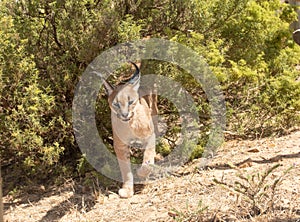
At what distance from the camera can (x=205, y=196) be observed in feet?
14.6

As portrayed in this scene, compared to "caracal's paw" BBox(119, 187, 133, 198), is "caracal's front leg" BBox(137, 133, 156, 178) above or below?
above

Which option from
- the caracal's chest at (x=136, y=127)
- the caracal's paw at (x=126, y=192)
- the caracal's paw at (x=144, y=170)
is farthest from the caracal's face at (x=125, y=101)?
the caracal's paw at (x=126, y=192)

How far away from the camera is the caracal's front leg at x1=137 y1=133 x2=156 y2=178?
4773mm

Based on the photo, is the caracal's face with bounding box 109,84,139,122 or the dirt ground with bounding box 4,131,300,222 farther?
the caracal's face with bounding box 109,84,139,122

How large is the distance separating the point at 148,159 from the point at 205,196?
690 millimetres

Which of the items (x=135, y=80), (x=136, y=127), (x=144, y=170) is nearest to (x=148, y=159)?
(x=144, y=170)

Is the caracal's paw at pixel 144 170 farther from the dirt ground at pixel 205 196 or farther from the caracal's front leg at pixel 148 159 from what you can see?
the dirt ground at pixel 205 196

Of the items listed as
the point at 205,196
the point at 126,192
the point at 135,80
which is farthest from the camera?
the point at 126,192

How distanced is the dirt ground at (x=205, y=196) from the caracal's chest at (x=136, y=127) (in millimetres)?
497

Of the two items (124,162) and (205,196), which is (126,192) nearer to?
Answer: (124,162)

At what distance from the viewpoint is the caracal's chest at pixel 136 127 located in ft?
15.5

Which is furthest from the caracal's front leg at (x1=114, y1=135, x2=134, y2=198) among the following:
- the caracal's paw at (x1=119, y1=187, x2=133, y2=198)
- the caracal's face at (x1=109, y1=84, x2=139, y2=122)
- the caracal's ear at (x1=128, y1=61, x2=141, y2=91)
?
the caracal's ear at (x1=128, y1=61, x2=141, y2=91)

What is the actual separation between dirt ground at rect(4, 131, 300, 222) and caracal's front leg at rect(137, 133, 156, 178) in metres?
0.19

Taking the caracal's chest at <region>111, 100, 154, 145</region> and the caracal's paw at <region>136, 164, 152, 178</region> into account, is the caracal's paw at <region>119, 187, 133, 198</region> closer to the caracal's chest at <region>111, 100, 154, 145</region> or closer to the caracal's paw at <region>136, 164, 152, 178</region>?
the caracal's paw at <region>136, 164, 152, 178</region>
